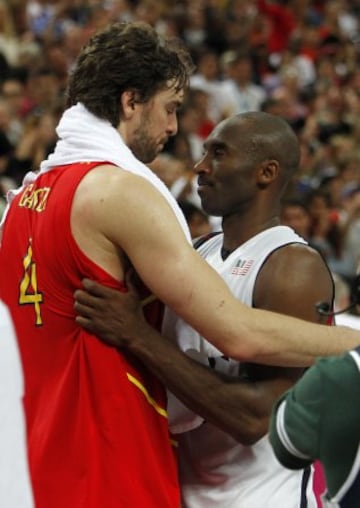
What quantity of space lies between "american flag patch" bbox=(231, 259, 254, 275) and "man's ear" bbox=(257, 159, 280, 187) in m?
0.29

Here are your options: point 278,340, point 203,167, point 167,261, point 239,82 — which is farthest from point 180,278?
point 239,82

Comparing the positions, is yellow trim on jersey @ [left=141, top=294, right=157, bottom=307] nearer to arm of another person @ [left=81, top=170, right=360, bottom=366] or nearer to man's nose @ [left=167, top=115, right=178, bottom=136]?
arm of another person @ [left=81, top=170, right=360, bottom=366]

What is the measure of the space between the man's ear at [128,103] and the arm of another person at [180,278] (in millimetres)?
292

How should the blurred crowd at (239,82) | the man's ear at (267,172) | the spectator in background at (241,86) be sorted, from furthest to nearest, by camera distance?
the spectator in background at (241,86) < the blurred crowd at (239,82) < the man's ear at (267,172)

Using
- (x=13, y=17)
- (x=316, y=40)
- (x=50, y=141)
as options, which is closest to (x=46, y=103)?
(x=50, y=141)

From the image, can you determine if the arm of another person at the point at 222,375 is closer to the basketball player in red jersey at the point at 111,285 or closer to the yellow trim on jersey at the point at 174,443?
the basketball player in red jersey at the point at 111,285

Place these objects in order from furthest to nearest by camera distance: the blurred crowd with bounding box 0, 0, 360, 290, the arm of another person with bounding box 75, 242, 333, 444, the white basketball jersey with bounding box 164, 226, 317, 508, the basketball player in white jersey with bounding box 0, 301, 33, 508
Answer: the blurred crowd with bounding box 0, 0, 360, 290 < the white basketball jersey with bounding box 164, 226, 317, 508 < the arm of another person with bounding box 75, 242, 333, 444 < the basketball player in white jersey with bounding box 0, 301, 33, 508

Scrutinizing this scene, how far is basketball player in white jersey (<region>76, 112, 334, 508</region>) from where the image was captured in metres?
3.36

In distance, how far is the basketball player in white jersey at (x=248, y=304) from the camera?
3355mm

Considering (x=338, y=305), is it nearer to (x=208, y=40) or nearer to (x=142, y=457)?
(x=142, y=457)

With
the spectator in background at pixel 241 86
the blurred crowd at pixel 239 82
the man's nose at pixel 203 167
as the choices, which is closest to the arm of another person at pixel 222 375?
the man's nose at pixel 203 167

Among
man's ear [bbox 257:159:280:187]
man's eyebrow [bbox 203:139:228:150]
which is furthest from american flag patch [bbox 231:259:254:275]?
man's eyebrow [bbox 203:139:228:150]

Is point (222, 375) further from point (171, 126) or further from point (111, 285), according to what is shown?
point (171, 126)

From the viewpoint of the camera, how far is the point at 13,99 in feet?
34.9
